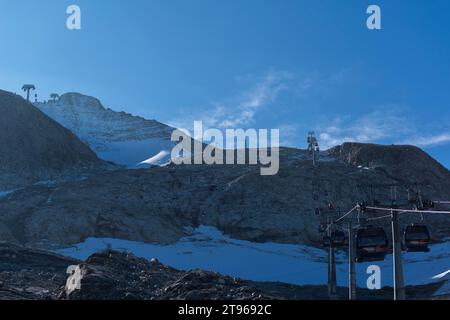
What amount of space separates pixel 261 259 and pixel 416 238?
163ft

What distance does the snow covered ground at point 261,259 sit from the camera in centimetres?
6456

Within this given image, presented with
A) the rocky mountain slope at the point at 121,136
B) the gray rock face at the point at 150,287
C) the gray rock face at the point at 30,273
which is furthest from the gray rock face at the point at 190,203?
the rocky mountain slope at the point at 121,136

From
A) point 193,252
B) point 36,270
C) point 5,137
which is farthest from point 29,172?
point 36,270

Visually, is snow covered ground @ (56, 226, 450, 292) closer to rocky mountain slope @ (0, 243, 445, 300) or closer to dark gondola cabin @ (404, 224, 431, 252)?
rocky mountain slope @ (0, 243, 445, 300)

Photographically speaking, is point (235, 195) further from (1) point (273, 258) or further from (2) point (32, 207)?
(2) point (32, 207)

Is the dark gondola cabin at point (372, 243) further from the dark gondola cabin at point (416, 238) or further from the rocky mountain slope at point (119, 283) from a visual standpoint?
the rocky mountain slope at point (119, 283)

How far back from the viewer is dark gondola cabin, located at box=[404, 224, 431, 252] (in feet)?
71.7

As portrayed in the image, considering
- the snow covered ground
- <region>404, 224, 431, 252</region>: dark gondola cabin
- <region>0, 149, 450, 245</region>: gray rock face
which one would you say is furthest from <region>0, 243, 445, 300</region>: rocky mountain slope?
<region>0, 149, 450, 245</region>: gray rock face

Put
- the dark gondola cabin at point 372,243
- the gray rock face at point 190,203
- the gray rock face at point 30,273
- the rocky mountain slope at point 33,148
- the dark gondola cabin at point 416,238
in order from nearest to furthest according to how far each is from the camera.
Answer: the dark gondola cabin at point 416,238 → the dark gondola cabin at point 372,243 → the gray rock face at point 30,273 → the gray rock face at point 190,203 → the rocky mountain slope at point 33,148

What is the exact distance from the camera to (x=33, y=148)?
11606 cm

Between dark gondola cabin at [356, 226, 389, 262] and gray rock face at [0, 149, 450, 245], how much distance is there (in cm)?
5228

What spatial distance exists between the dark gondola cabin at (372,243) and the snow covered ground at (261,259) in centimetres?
3851

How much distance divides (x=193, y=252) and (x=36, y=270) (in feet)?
104

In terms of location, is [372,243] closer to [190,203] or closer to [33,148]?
[190,203]
